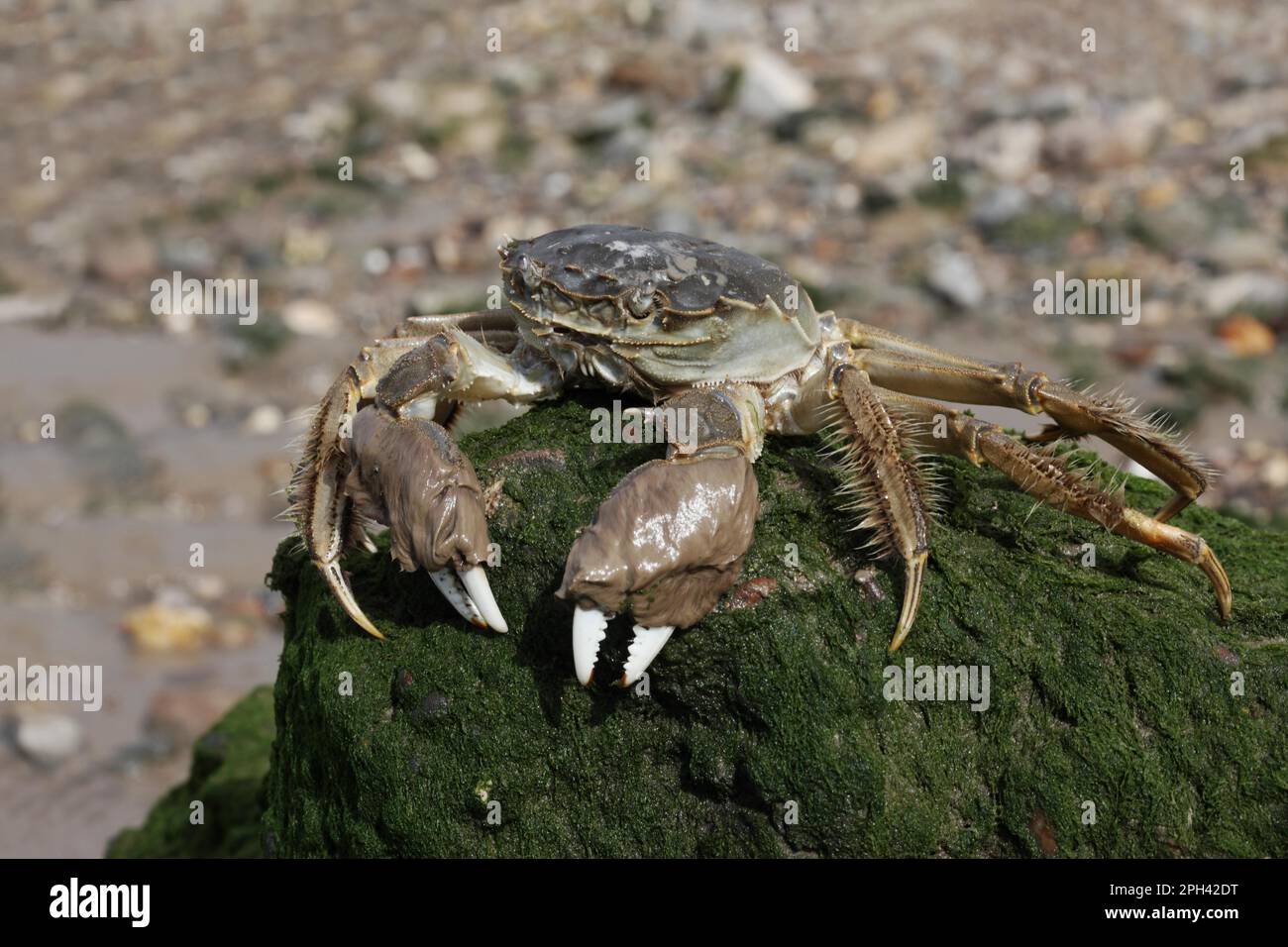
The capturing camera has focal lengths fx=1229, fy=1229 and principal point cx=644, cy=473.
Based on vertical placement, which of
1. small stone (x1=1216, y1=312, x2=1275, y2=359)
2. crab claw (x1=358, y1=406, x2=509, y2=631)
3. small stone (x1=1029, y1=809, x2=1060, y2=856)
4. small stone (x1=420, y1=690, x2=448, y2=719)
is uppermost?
crab claw (x1=358, y1=406, x2=509, y2=631)

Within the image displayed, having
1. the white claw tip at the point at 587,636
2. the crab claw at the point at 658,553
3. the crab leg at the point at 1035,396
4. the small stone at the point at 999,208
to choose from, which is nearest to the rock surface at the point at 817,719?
the crab claw at the point at 658,553

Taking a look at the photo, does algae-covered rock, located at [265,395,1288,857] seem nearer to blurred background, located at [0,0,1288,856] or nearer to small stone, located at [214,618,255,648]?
blurred background, located at [0,0,1288,856]

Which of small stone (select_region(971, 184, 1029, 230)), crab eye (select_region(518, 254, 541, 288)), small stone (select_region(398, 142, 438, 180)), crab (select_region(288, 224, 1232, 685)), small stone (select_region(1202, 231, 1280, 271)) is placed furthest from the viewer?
small stone (select_region(398, 142, 438, 180))

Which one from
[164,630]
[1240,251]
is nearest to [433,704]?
[164,630]

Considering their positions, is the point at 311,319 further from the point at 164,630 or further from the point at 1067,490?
the point at 1067,490

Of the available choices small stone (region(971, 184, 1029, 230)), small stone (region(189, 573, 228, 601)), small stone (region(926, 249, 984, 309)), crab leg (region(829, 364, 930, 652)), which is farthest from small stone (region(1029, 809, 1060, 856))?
small stone (region(971, 184, 1029, 230))

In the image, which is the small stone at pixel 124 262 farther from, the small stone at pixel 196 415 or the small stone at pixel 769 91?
the small stone at pixel 769 91
